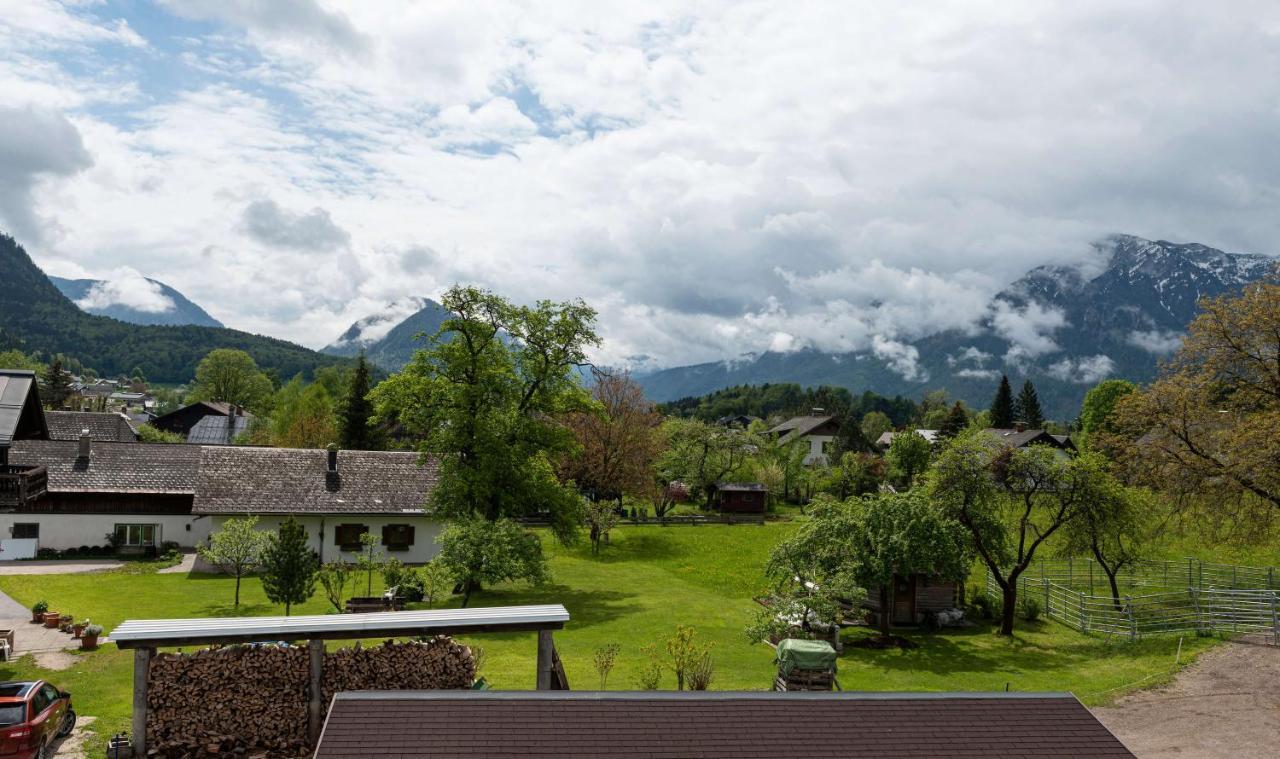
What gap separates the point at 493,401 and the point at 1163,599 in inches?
1128

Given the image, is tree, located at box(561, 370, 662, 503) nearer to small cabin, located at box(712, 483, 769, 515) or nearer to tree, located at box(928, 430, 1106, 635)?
small cabin, located at box(712, 483, 769, 515)

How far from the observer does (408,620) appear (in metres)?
14.9

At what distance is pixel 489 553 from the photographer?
96.8 feet

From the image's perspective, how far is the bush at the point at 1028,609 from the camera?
30266 mm

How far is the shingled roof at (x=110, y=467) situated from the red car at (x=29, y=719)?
27.9 m

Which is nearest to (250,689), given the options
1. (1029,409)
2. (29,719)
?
(29,719)

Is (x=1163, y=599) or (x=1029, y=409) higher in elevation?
(x=1029, y=409)

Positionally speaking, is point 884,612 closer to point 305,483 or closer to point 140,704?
point 140,704

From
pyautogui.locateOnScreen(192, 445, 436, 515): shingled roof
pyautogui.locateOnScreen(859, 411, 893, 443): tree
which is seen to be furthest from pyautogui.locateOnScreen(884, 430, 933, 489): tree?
pyautogui.locateOnScreen(859, 411, 893, 443): tree

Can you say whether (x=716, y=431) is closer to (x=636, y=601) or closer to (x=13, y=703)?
(x=636, y=601)

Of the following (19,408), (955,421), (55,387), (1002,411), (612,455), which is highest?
(55,387)

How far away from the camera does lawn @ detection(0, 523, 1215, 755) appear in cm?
2067

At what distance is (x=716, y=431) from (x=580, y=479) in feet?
59.8

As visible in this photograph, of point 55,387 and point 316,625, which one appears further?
point 55,387
